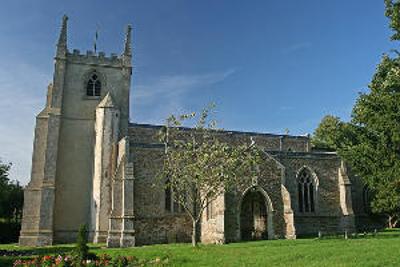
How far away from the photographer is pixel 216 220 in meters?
25.0

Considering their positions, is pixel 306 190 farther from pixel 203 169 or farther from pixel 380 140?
pixel 203 169

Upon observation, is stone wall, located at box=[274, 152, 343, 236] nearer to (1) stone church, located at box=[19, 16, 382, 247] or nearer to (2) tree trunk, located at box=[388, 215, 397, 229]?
(1) stone church, located at box=[19, 16, 382, 247]

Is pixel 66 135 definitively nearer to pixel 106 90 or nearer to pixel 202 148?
pixel 106 90

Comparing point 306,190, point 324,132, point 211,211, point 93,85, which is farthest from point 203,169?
point 324,132

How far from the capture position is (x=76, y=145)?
107 ft

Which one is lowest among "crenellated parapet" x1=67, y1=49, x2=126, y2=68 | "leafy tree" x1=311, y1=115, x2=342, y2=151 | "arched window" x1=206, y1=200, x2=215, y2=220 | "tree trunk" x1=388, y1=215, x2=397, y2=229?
"tree trunk" x1=388, y1=215, x2=397, y2=229

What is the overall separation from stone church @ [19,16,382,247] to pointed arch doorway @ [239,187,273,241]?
72 millimetres

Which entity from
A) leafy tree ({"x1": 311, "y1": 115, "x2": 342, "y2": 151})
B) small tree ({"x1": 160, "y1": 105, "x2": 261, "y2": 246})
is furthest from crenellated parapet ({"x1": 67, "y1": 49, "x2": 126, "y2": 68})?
leafy tree ({"x1": 311, "y1": 115, "x2": 342, "y2": 151})

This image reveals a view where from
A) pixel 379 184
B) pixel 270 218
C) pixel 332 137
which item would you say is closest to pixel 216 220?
pixel 270 218

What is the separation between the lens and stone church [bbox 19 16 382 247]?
26.0m

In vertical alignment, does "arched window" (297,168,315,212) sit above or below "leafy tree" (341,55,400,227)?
below

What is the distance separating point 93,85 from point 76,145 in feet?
18.1

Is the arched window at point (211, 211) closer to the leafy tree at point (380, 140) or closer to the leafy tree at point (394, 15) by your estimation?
the leafy tree at point (380, 140)

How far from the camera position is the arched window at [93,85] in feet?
112
